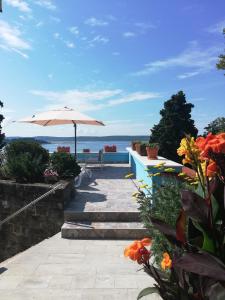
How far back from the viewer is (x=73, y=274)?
5.57 m

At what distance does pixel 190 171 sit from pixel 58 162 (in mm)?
6719

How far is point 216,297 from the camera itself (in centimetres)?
187

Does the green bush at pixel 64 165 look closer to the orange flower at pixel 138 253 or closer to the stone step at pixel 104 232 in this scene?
the stone step at pixel 104 232

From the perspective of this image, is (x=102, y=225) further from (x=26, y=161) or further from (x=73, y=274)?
(x=26, y=161)

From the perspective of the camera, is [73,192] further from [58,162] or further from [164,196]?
[164,196]

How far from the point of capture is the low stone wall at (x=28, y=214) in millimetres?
8798

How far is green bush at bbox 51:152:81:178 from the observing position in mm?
10711

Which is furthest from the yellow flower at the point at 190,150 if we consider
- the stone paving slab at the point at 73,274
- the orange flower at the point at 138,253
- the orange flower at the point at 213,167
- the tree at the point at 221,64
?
the tree at the point at 221,64

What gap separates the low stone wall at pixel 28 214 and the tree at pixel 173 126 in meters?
14.5

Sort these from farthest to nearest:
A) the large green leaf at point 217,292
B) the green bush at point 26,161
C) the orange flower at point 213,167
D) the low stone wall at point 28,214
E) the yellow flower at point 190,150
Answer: the green bush at point 26,161
the low stone wall at point 28,214
the yellow flower at point 190,150
the orange flower at point 213,167
the large green leaf at point 217,292

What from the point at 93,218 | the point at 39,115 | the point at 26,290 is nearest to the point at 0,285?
the point at 26,290

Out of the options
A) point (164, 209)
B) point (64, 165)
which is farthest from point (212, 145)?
point (64, 165)

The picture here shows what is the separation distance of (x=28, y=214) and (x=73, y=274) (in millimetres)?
3854

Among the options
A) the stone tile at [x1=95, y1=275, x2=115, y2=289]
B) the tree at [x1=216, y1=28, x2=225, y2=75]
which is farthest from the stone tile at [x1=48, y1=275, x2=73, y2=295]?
the tree at [x1=216, y1=28, x2=225, y2=75]
